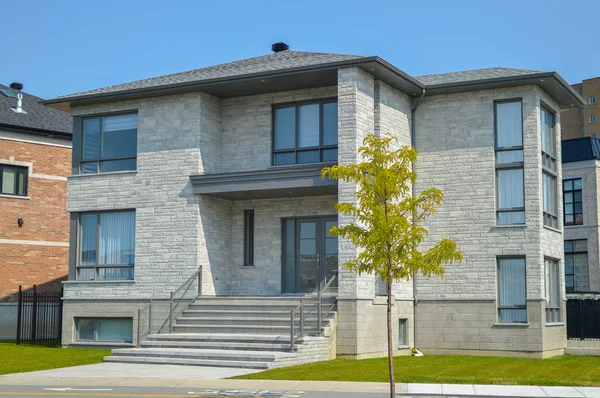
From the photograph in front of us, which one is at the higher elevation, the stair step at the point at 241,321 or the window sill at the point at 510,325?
the stair step at the point at 241,321

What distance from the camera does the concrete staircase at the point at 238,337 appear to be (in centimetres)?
2045

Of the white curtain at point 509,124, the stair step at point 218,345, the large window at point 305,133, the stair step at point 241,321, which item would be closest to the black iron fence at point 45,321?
the stair step at point 241,321

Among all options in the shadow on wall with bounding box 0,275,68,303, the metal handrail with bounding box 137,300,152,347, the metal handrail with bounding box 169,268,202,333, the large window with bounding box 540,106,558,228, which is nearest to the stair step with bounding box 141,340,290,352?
the metal handrail with bounding box 169,268,202,333

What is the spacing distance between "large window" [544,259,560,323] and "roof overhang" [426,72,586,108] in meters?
5.04

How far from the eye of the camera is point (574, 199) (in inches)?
1679

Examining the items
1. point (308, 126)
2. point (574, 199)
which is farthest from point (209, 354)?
point (574, 199)

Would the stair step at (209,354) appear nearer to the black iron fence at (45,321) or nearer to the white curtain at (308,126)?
the white curtain at (308,126)

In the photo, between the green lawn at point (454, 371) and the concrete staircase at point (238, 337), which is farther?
the concrete staircase at point (238, 337)

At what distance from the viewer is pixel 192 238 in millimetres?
25156

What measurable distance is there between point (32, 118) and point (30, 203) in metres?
3.86

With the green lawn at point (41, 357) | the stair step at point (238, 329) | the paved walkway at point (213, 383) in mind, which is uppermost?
the stair step at point (238, 329)

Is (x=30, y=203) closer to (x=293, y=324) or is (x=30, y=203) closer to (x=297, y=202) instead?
(x=297, y=202)

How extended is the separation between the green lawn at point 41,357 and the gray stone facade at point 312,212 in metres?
1.40

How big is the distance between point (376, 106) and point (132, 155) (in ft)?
25.6
